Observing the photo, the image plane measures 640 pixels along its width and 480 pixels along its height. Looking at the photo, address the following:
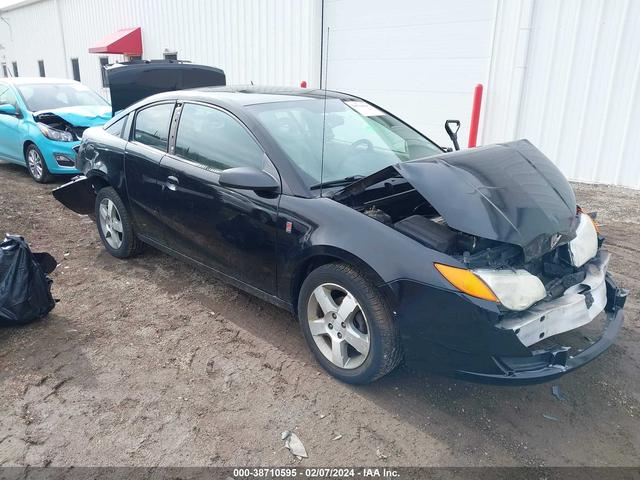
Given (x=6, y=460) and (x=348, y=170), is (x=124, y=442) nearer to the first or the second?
(x=6, y=460)

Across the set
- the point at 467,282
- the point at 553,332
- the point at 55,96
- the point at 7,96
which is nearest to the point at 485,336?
the point at 467,282

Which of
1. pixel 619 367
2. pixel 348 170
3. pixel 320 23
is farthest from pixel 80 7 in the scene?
pixel 619 367

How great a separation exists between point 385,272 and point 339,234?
350 mm

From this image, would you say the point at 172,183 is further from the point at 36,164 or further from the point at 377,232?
the point at 36,164

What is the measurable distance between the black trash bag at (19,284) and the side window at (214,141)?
4.19 ft

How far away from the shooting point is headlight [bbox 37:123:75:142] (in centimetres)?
703

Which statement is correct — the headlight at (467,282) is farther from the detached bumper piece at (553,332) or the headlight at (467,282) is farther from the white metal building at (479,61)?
the white metal building at (479,61)

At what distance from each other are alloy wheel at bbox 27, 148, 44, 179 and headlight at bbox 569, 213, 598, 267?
24.0 ft

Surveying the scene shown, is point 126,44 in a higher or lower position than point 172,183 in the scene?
higher

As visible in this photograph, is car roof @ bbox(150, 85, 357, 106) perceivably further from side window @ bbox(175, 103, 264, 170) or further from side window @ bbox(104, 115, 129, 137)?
side window @ bbox(104, 115, 129, 137)

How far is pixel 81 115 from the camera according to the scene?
24.0 ft

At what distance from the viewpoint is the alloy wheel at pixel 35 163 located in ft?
24.0

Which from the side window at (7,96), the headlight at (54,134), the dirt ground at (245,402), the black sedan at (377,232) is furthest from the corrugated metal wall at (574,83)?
the side window at (7,96)

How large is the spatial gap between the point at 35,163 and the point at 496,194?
23.9ft
